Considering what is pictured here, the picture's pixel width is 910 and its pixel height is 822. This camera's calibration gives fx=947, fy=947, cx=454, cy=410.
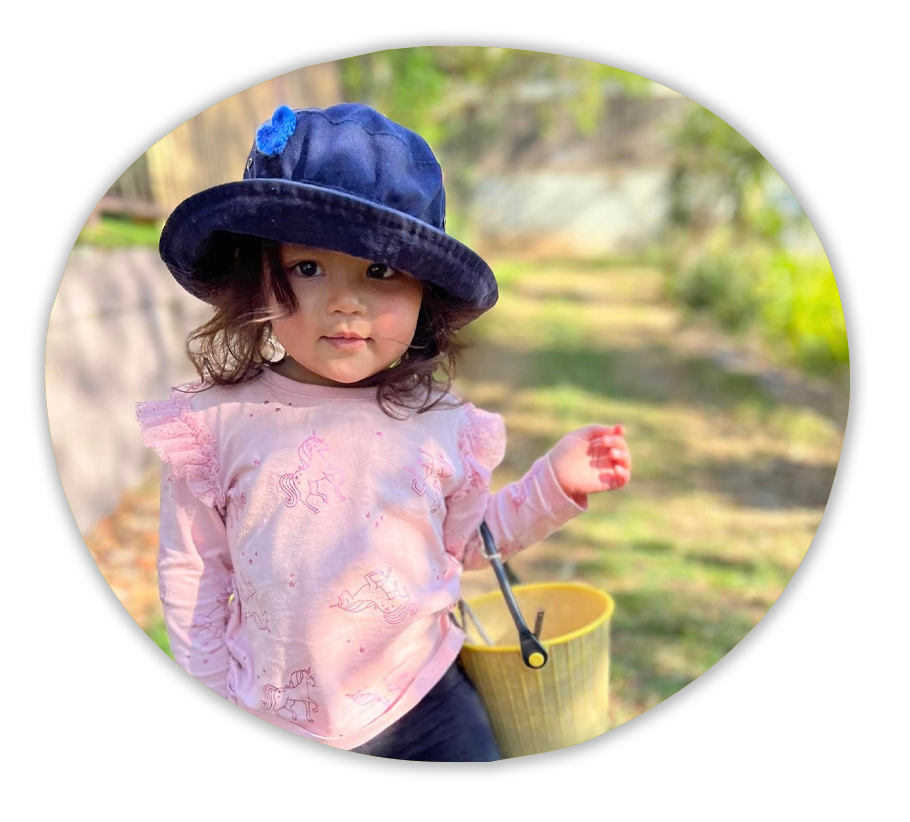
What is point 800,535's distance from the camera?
366 cm

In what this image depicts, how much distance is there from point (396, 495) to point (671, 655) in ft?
5.36

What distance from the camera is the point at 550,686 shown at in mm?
1421

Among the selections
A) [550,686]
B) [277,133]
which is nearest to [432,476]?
[550,686]

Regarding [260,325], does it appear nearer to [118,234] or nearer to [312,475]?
[312,475]

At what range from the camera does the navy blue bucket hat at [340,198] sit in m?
1.12

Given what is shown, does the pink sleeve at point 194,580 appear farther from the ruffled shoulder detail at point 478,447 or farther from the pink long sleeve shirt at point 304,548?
the ruffled shoulder detail at point 478,447

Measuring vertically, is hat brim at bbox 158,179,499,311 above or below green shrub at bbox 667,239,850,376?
below

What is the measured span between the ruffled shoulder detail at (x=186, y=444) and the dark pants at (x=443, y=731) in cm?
41

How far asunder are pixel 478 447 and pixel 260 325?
0.36 metres

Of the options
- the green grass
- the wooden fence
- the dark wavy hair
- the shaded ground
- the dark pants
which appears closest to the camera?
the dark wavy hair

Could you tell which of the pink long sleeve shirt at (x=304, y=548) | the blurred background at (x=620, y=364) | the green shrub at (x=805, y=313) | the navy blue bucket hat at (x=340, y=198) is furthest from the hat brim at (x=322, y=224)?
the green shrub at (x=805, y=313)

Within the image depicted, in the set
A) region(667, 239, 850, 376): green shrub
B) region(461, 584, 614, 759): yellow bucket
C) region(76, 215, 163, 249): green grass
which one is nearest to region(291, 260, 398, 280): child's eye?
region(461, 584, 614, 759): yellow bucket

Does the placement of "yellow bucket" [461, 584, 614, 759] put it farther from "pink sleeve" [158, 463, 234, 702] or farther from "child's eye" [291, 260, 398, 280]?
"child's eye" [291, 260, 398, 280]

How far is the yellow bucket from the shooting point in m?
1.41
